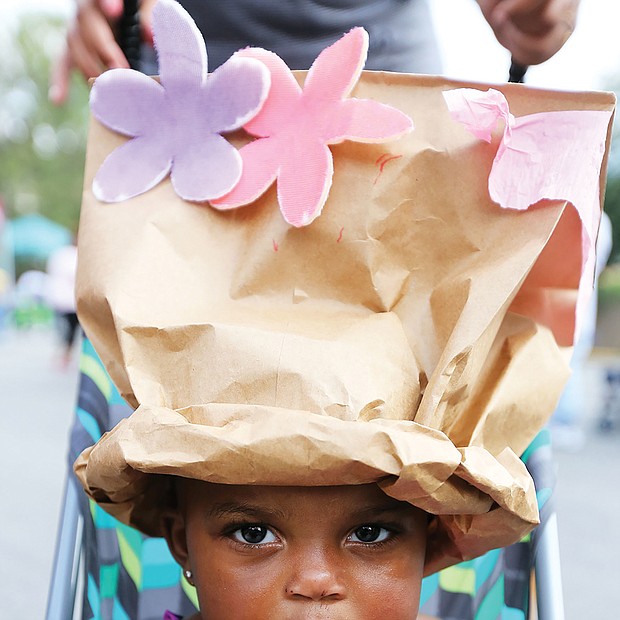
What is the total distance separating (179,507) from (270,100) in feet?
2.07

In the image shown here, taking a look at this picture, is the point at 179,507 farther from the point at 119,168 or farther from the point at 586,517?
the point at 586,517

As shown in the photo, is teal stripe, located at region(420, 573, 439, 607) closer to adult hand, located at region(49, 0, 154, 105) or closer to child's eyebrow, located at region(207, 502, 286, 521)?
child's eyebrow, located at region(207, 502, 286, 521)

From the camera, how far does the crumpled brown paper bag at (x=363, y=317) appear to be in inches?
42.8

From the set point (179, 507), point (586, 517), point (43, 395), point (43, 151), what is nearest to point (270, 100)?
point (179, 507)

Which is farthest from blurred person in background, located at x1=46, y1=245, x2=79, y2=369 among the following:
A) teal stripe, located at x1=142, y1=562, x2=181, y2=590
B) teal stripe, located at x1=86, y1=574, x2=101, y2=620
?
teal stripe, located at x1=86, y1=574, x2=101, y2=620

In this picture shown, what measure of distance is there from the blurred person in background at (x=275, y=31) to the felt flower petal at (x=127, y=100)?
25 centimetres

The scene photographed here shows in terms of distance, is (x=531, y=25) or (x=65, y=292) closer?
(x=531, y=25)

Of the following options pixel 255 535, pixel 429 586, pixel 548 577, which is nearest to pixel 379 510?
pixel 255 535

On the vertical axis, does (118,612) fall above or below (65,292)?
below

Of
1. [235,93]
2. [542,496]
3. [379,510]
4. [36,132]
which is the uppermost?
[36,132]

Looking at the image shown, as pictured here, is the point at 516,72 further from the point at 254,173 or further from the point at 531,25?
the point at 254,173

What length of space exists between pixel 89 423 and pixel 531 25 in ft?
3.27

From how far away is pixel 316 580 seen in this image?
1.15 meters

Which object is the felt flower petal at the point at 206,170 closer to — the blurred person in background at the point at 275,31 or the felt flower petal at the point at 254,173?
the felt flower petal at the point at 254,173
